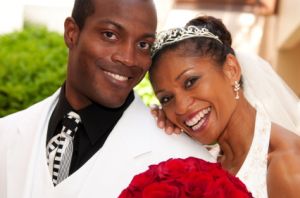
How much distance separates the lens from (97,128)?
2701mm

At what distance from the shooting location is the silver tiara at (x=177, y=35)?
2727mm

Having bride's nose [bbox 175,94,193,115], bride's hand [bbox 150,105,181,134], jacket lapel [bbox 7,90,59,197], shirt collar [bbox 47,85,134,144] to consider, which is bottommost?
jacket lapel [bbox 7,90,59,197]

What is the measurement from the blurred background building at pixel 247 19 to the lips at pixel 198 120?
23.7 ft

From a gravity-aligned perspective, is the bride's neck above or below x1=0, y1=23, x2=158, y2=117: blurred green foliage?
above

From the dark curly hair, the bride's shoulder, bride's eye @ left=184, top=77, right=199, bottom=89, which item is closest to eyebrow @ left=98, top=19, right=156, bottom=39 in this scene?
the dark curly hair

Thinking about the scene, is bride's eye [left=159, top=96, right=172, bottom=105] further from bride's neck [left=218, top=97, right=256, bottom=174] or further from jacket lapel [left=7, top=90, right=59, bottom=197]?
jacket lapel [left=7, top=90, right=59, bottom=197]

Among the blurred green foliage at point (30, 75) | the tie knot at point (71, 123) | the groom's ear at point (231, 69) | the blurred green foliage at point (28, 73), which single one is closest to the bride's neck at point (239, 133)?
the groom's ear at point (231, 69)

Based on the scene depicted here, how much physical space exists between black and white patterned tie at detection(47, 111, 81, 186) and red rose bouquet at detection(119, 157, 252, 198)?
0.96 metres

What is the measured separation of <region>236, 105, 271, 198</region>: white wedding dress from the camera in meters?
2.60

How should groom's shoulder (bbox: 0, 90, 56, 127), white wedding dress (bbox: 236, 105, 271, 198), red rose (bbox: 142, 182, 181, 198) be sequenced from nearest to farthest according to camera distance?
1. red rose (bbox: 142, 182, 181, 198)
2. white wedding dress (bbox: 236, 105, 271, 198)
3. groom's shoulder (bbox: 0, 90, 56, 127)

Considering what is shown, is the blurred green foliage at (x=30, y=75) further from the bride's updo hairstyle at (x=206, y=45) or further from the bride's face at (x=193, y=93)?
the bride's face at (x=193, y=93)

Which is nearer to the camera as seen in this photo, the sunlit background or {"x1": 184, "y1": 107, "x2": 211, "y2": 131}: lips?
{"x1": 184, "y1": 107, "x2": 211, "y2": 131}: lips

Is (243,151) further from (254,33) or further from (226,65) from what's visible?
(254,33)

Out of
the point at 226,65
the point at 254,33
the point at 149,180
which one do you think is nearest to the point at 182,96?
the point at 226,65
